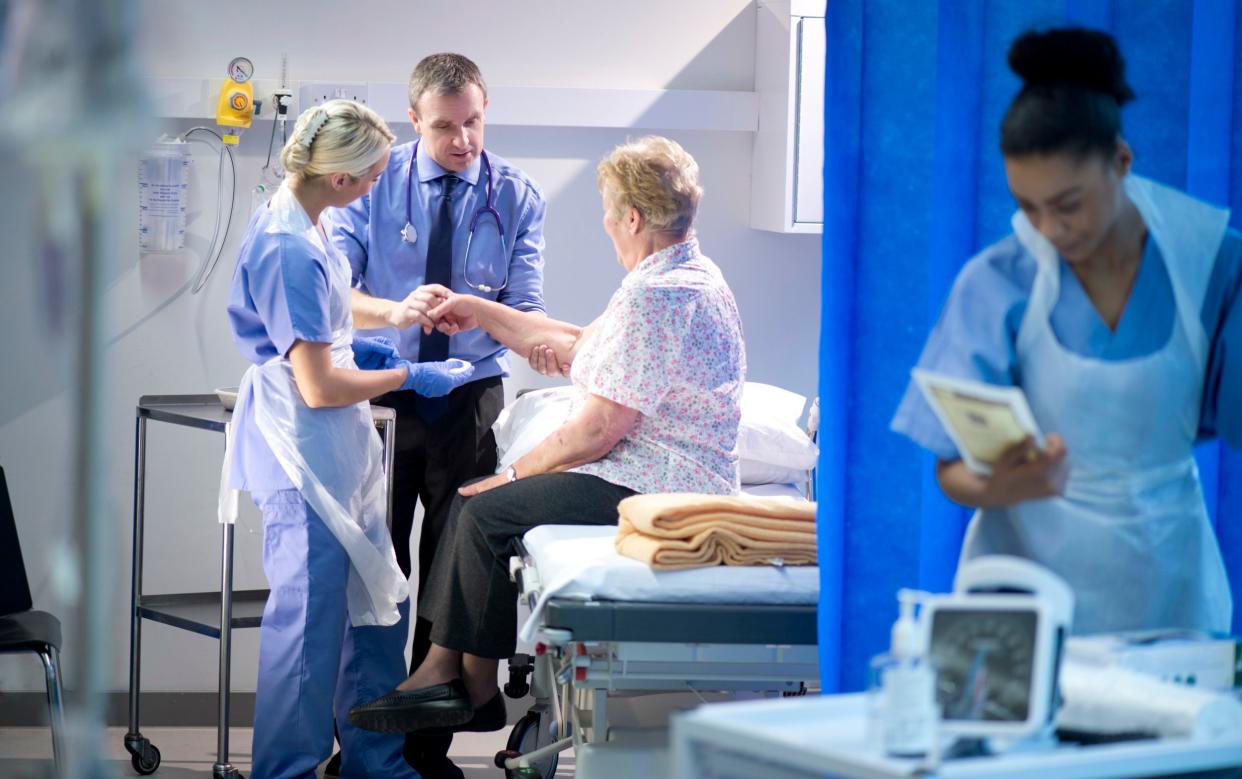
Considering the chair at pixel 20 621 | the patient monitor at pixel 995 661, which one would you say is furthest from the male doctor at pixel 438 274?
the patient monitor at pixel 995 661

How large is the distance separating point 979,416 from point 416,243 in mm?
2462

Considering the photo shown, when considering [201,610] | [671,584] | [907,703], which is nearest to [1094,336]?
[907,703]

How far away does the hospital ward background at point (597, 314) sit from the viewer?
1.05 metres

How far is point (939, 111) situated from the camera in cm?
188

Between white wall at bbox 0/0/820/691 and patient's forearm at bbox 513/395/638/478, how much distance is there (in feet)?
3.96

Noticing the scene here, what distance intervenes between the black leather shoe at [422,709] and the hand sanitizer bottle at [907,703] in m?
1.74

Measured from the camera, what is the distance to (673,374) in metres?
2.92

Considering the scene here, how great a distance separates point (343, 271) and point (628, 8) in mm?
1433

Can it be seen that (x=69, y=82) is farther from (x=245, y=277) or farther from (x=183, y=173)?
(x=183, y=173)

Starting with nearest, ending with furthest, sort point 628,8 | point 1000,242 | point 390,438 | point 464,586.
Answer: point 1000,242, point 464,586, point 390,438, point 628,8

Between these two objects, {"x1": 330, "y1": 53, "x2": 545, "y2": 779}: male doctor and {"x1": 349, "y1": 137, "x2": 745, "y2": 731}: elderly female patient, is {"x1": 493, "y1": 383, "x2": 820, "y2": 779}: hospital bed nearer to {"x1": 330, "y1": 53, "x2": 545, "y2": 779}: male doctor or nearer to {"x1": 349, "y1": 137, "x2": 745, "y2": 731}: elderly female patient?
{"x1": 349, "y1": 137, "x2": 745, "y2": 731}: elderly female patient

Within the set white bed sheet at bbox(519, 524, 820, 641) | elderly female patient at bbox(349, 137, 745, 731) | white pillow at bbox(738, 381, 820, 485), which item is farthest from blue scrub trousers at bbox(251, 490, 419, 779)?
white pillow at bbox(738, 381, 820, 485)

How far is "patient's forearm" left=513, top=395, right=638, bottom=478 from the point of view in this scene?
2957 mm

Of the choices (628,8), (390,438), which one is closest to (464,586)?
(390,438)
